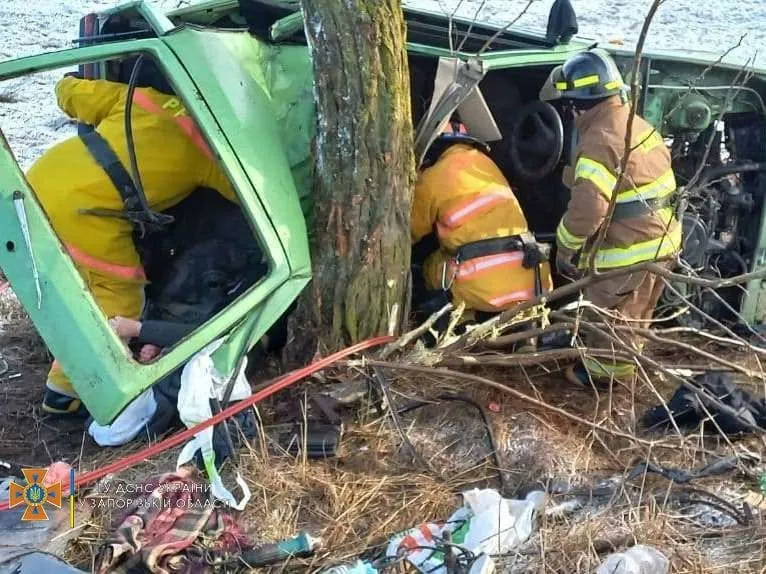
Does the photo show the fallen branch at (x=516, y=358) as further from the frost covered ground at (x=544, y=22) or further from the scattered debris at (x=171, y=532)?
the frost covered ground at (x=544, y=22)

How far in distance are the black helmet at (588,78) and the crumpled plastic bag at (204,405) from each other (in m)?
1.91

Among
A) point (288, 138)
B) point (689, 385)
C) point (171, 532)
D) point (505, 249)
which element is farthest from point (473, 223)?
point (171, 532)

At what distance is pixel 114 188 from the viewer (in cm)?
359

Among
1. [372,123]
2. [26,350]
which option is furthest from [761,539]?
[26,350]

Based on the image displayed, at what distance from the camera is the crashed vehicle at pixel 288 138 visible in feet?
9.56

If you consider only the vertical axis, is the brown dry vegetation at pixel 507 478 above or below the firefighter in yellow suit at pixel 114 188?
below

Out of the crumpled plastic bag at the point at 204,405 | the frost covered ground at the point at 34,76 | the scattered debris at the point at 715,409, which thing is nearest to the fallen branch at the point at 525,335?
the scattered debris at the point at 715,409

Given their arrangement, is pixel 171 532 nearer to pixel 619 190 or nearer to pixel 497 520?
pixel 497 520

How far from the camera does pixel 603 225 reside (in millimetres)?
3518

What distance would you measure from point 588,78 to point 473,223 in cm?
81

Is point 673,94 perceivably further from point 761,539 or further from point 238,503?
point 238,503

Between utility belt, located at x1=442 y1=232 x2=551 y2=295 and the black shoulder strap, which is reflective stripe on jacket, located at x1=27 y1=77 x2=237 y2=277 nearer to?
the black shoulder strap

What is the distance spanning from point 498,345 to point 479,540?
108cm

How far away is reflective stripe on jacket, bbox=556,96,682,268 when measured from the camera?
377cm
